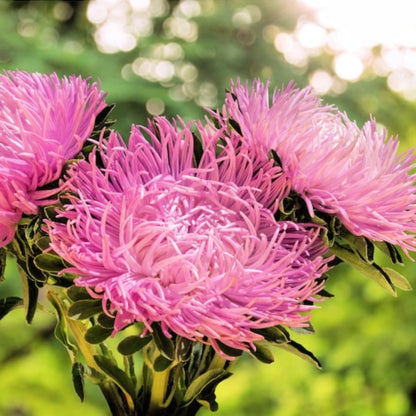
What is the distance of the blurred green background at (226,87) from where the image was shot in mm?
1760

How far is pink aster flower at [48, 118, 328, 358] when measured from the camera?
43cm

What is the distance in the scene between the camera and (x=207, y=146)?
1.58 ft

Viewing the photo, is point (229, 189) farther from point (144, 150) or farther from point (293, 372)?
point (293, 372)

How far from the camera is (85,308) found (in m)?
0.45

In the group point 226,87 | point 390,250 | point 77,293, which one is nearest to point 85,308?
point 77,293

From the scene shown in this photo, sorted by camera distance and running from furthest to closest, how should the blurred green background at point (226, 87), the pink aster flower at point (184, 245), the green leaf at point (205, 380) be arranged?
the blurred green background at point (226, 87), the green leaf at point (205, 380), the pink aster flower at point (184, 245)

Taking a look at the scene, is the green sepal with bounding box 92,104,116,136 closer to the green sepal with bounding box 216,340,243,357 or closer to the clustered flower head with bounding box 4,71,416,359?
the clustered flower head with bounding box 4,71,416,359

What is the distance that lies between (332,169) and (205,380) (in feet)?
0.59

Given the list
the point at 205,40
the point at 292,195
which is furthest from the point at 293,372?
the point at 205,40

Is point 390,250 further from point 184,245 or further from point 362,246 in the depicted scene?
point 184,245

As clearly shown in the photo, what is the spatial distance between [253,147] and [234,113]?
3cm

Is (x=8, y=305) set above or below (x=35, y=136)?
below

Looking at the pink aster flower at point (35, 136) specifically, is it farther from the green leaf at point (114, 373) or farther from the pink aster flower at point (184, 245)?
the green leaf at point (114, 373)

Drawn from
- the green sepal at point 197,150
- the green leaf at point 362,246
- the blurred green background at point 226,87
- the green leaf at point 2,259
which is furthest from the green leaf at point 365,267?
the blurred green background at point 226,87
